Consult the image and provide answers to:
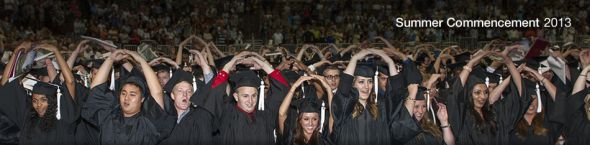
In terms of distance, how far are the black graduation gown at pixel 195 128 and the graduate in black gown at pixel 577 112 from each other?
340 cm

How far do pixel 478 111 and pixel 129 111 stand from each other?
332 centimetres

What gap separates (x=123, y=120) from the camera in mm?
7129

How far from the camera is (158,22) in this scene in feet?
81.4

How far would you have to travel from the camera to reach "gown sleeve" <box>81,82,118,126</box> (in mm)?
7219

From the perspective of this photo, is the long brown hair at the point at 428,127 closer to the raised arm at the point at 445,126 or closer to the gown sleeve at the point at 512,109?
the raised arm at the point at 445,126

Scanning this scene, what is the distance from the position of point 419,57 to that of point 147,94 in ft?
19.3

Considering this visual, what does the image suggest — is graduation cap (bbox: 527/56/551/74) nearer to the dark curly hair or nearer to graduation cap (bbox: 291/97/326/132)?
graduation cap (bbox: 291/97/326/132)

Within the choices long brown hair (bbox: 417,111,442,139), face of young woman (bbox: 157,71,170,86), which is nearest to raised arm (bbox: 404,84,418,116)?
long brown hair (bbox: 417,111,442,139)

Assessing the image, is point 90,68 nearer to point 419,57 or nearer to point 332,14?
point 419,57

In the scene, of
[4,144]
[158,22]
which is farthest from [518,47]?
[158,22]

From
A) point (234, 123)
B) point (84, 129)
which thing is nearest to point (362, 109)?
point (234, 123)

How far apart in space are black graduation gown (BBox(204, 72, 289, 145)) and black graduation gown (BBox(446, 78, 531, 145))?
69.0 inches

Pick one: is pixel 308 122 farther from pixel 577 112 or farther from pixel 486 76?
pixel 577 112

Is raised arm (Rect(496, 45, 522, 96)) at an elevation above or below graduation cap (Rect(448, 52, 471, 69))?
below
